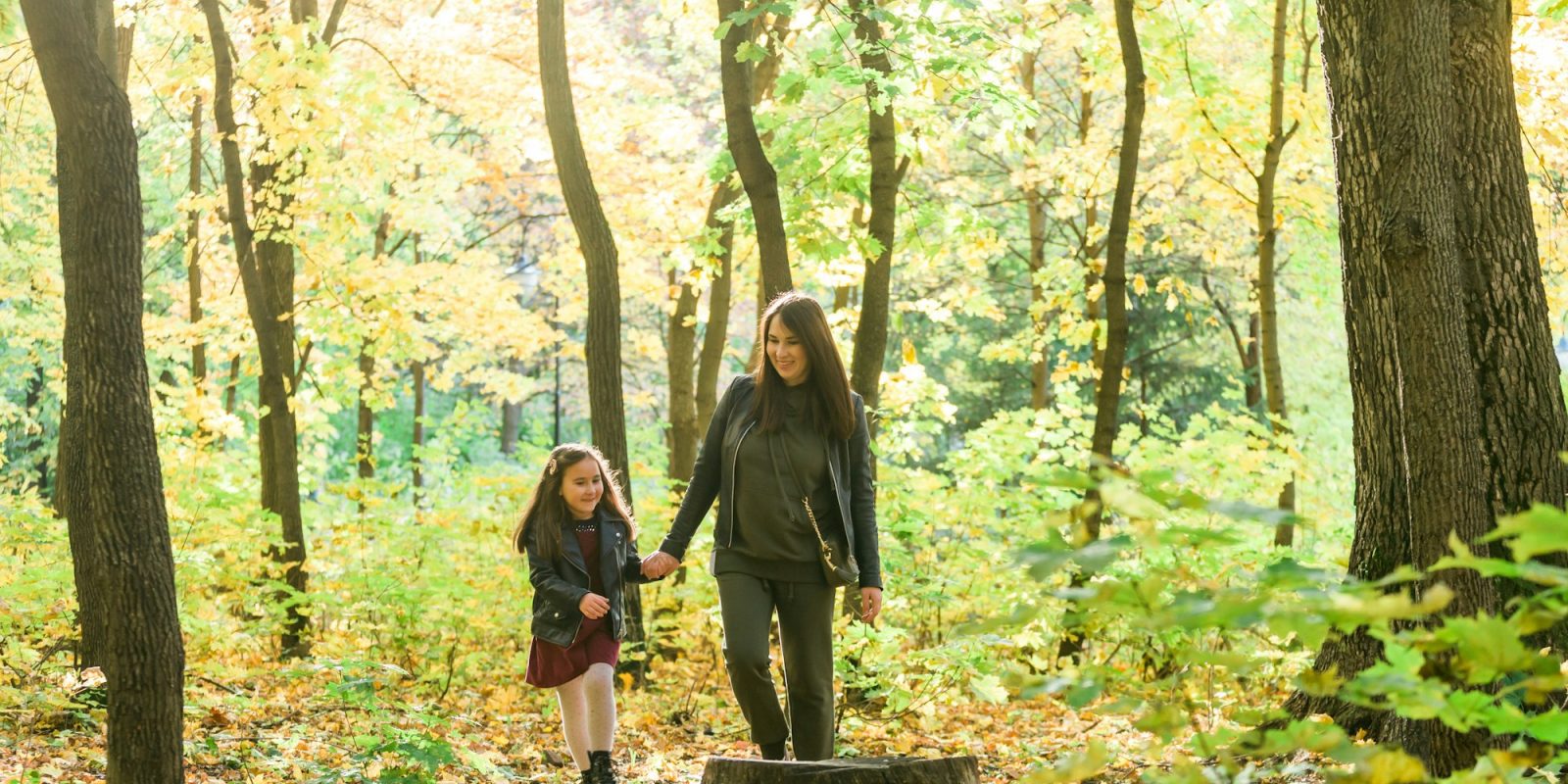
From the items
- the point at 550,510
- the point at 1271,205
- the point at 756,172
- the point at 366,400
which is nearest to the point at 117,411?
the point at 550,510

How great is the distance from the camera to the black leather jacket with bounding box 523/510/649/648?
5738 millimetres

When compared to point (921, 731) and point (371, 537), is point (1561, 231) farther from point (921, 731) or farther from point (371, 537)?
point (371, 537)

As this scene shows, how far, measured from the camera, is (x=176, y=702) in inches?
190

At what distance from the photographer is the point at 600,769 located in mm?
5648

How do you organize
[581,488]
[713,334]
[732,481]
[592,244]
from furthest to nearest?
[713,334], [592,244], [581,488], [732,481]

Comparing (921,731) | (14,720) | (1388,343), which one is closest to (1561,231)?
(921,731)

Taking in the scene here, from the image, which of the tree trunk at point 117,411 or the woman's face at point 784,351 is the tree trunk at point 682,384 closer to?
the woman's face at point 784,351

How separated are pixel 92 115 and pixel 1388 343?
4.71 meters

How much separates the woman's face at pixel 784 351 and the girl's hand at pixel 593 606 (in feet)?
4.57

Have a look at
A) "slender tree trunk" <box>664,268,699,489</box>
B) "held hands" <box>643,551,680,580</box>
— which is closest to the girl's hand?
"held hands" <box>643,551,680,580</box>

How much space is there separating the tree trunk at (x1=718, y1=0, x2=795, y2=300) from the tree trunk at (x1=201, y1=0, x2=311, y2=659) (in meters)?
4.40

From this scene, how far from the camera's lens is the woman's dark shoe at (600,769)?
5.64 m

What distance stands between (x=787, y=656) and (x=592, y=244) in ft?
15.8

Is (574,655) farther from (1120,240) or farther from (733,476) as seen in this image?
(1120,240)
